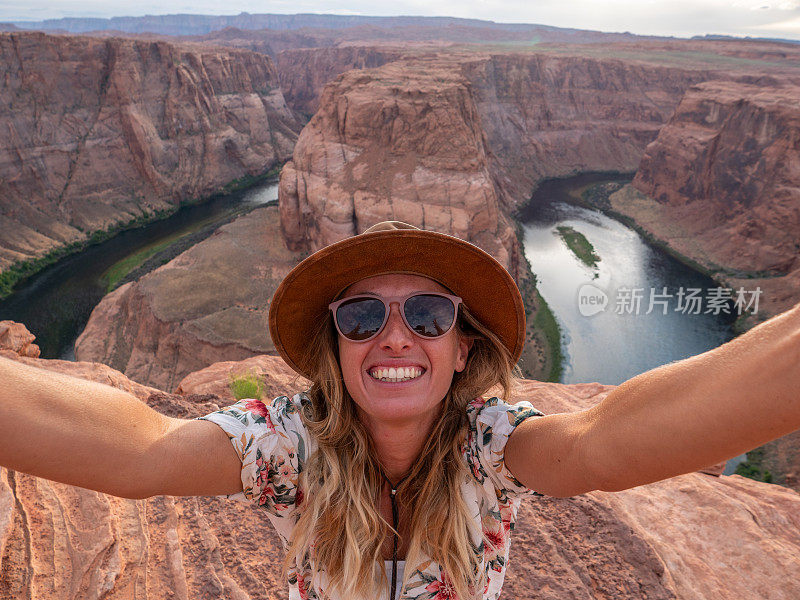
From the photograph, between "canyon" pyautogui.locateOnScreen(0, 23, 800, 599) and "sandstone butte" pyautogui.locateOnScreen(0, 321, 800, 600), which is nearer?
"sandstone butte" pyautogui.locateOnScreen(0, 321, 800, 600)

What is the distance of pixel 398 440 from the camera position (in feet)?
7.03

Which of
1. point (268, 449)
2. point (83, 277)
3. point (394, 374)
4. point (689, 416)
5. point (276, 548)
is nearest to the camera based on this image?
point (689, 416)

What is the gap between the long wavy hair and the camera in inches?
77.2

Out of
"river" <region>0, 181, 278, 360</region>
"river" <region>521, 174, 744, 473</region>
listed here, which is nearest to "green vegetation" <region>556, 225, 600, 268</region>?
"river" <region>521, 174, 744, 473</region>

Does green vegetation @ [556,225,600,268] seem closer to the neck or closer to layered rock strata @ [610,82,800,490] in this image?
layered rock strata @ [610,82,800,490]

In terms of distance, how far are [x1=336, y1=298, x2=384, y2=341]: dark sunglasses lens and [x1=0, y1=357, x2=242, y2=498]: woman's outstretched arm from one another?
67 centimetres

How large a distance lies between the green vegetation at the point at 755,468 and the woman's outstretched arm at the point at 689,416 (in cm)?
2165

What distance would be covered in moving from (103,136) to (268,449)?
59407 mm

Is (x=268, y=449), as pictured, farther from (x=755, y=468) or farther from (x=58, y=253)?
(x=58, y=253)

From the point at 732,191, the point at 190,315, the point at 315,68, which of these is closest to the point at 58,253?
the point at 190,315

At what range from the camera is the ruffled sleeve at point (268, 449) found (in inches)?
74.1

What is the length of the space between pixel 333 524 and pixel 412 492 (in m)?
0.39

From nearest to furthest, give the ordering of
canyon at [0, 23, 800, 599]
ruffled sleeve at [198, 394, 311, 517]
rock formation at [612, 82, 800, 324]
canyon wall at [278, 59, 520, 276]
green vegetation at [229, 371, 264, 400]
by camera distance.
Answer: ruffled sleeve at [198, 394, 311, 517]
canyon at [0, 23, 800, 599]
green vegetation at [229, 371, 264, 400]
canyon wall at [278, 59, 520, 276]
rock formation at [612, 82, 800, 324]

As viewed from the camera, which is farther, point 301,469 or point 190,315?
point 190,315
